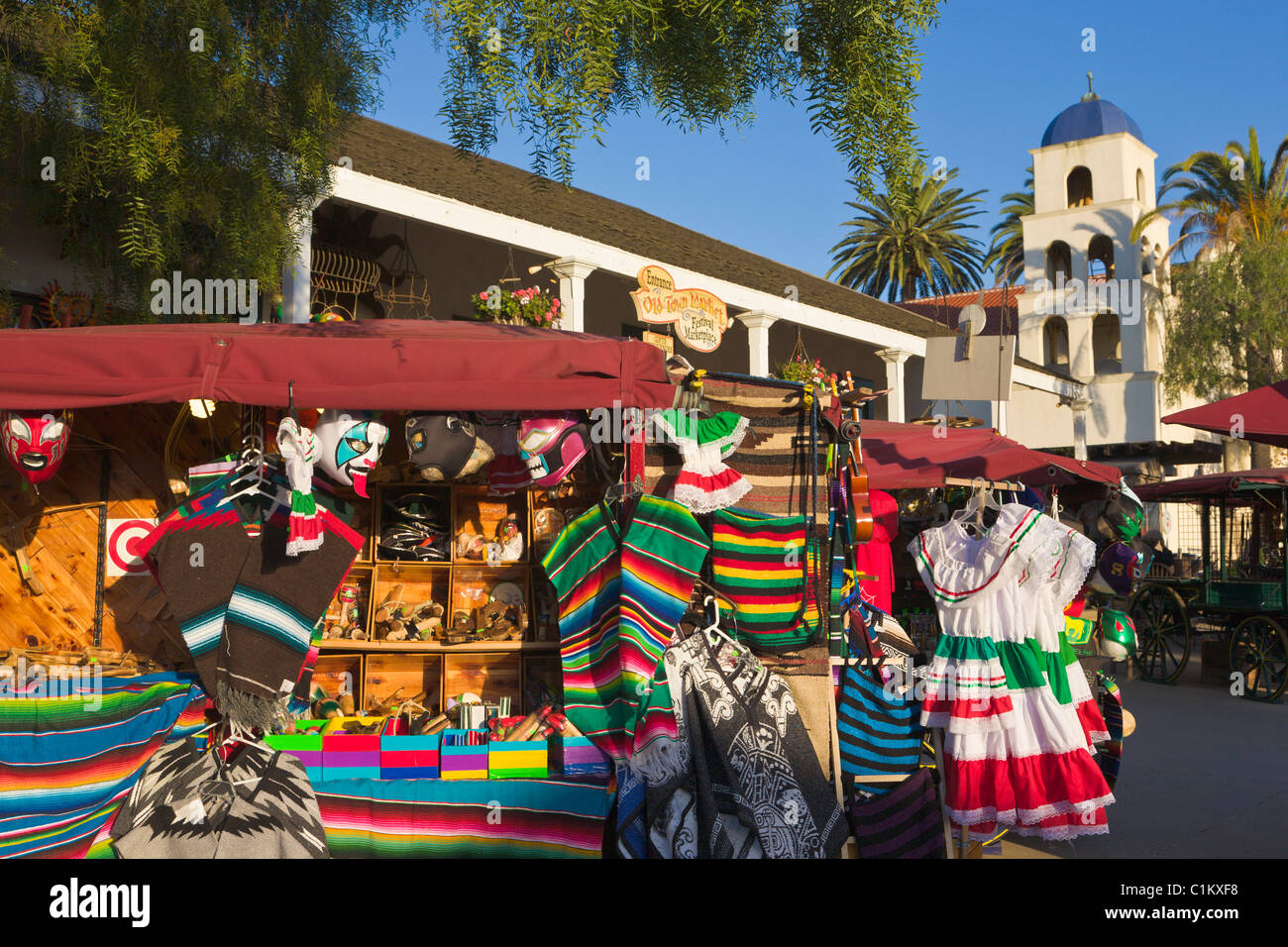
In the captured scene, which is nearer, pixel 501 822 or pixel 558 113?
pixel 558 113

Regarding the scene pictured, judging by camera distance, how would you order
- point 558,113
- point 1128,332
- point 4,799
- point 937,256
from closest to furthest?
point 558,113 < point 4,799 < point 1128,332 < point 937,256

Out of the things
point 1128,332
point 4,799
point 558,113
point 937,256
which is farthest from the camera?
point 937,256

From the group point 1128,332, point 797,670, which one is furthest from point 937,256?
point 797,670

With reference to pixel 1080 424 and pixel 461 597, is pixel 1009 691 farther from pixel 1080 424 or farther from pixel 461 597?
pixel 1080 424

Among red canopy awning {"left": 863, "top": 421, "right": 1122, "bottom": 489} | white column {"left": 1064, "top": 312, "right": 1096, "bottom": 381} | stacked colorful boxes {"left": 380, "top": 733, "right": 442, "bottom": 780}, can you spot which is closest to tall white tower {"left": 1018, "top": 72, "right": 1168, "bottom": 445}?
white column {"left": 1064, "top": 312, "right": 1096, "bottom": 381}

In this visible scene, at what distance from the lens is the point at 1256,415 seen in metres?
6.80

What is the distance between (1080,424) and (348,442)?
2496 centimetres

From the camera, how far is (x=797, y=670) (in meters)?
5.24

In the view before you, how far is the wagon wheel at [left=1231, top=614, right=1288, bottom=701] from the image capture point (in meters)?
12.1

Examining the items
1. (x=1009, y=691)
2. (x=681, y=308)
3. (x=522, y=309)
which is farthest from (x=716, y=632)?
(x=681, y=308)

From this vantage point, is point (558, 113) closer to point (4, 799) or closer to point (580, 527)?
point (580, 527)

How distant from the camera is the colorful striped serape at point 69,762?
15.5 ft
